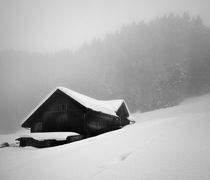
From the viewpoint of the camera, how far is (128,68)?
2203 inches

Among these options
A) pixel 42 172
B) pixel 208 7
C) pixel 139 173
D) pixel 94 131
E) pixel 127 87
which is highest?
pixel 208 7

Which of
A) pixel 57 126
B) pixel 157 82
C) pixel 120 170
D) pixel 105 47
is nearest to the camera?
pixel 120 170

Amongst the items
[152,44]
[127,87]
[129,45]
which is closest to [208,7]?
[152,44]

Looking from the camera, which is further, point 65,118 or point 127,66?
point 127,66

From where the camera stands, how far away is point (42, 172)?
422 centimetres

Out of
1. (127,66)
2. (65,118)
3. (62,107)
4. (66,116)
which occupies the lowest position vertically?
(65,118)

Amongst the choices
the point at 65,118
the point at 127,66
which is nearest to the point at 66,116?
the point at 65,118

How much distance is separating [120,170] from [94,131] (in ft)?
49.4

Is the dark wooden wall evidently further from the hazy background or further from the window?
the hazy background

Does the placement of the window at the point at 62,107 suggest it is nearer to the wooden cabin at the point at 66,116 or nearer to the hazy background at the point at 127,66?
the wooden cabin at the point at 66,116

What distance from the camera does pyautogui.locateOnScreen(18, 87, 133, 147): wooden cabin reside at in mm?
16828

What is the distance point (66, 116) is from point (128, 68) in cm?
4136

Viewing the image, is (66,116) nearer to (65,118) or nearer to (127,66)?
(65,118)

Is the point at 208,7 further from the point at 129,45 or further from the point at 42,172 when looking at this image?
the point at 42,172
